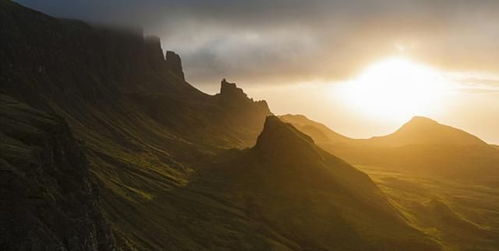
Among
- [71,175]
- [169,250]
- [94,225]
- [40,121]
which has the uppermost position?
[40,121]

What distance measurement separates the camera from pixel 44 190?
95.3 meters

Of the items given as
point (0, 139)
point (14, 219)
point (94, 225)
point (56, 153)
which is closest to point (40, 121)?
point (56, 153)

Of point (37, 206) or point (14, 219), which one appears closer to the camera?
point (14, 219)

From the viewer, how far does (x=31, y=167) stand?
97375 mm

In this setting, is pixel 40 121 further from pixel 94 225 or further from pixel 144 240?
pixel 144 240

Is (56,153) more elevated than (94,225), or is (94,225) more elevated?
(56,153)

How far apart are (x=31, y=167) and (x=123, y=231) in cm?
6100

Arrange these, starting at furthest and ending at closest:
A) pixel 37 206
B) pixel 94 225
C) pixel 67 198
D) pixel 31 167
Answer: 1. pixel 94 225
2. pixel 67 198
3. pixel 31 167
4. pixel 37 206

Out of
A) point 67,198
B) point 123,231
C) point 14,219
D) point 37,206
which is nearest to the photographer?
point 14,219

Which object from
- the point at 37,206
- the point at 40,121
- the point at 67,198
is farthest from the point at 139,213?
the point at 37,206

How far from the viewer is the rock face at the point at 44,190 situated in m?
83.9

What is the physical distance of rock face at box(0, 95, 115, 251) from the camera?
83.9 meters

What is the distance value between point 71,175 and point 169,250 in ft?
182

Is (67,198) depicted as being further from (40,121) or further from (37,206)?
(40,121)
